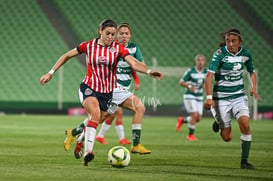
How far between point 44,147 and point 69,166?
11.5ft

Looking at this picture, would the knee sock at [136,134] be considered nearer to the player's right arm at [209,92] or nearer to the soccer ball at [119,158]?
the player's right arm at [209,92]

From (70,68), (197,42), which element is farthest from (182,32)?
(70,68)

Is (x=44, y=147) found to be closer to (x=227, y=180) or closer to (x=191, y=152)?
(x=191, y=152)

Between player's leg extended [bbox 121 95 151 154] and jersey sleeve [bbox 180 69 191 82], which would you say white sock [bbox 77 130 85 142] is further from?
jersey sleeve [bbox 180 69 191 82]

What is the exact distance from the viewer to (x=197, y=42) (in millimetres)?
29953

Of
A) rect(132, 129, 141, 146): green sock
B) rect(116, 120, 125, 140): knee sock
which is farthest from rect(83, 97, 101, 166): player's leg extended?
rect(116, 120, 125, 140): knee sock

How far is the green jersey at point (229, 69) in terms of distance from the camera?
9.84 m

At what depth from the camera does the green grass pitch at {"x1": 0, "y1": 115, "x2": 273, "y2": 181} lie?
7.94m

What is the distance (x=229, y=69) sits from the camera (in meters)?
9.91

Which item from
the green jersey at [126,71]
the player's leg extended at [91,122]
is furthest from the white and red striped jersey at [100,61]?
the green jersey at [126,71]

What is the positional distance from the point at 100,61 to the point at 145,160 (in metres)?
1.84

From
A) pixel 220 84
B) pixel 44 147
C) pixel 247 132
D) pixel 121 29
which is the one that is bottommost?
pixel 44 147

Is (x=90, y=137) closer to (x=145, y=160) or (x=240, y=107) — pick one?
(x=145, y=160)

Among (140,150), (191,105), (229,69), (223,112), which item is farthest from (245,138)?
(191,105)
